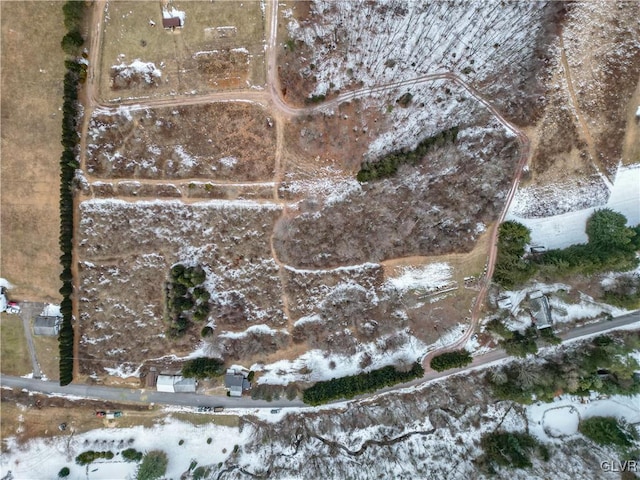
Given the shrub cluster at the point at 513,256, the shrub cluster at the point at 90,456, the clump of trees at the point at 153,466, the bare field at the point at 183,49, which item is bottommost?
the shrub cluster at the point at 90,456

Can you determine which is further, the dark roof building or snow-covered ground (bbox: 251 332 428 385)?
snow-covered ground (bbox: 251 332 428 385)

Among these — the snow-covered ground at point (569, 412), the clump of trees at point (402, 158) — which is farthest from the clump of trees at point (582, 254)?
the snow-covered ground at point (569, 412)

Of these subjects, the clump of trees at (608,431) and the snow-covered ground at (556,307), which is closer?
the clump of trees at (608,431)

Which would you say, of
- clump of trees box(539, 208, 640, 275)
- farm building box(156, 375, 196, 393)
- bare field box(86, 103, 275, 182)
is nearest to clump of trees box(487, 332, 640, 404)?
clump of trees box(539, 208, 640, 275)

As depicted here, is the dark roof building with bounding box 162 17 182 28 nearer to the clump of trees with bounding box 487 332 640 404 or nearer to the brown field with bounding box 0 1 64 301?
the brown field with bounding box 0 1 64 301

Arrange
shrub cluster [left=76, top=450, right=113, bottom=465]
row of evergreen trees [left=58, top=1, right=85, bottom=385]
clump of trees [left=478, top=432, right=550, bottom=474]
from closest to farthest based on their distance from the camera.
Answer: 1. row of evergreen trees [left=58, top=1, right=85, bottom=385]
2. clump of trees [left=478, top=432, right=550, bottom=474]
3. shrub cluster [left=76, top=450, right=113, bottom=465]

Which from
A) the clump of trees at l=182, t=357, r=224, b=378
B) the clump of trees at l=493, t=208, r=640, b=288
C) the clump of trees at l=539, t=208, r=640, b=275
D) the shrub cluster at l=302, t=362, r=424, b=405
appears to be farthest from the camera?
the shrub cluster at l=302, t=362, r=424, b=405

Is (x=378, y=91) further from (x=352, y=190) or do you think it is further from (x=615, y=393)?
(x=615, y=393)

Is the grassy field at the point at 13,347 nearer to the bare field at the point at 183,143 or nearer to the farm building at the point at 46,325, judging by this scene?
the farm building at the point at 46,325
